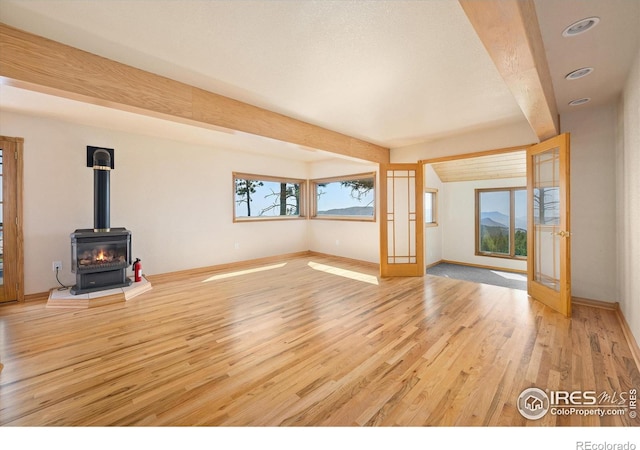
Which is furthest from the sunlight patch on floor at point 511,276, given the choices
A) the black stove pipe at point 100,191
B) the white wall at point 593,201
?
the black stove pipe at point 100,191

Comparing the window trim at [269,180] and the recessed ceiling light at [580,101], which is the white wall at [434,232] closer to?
the recessed ceiling light at [580,101]

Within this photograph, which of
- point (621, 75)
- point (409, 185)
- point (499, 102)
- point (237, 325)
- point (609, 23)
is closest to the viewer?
point (609, 23)

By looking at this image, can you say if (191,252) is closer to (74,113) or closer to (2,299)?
(2,299)

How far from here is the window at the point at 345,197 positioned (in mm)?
5980

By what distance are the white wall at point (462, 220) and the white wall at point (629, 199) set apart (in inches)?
127

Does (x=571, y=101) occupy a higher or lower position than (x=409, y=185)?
higher

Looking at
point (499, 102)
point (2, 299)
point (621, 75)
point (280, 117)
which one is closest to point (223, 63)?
point (280, 117)

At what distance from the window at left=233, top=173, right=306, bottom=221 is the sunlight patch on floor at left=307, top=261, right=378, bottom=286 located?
1701 mm

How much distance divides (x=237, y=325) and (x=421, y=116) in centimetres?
344

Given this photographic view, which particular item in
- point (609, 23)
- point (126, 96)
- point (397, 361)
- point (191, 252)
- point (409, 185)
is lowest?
point (397, 361)

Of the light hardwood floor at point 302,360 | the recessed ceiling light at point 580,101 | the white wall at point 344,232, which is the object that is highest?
the recessed ceiling light at point 580,101

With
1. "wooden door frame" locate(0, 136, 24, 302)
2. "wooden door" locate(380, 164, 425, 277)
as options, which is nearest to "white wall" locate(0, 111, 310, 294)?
"wooden door frame" locate(0, 136, 24, 302)

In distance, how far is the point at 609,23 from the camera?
1.76m

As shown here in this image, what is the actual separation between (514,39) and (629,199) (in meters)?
2.36
